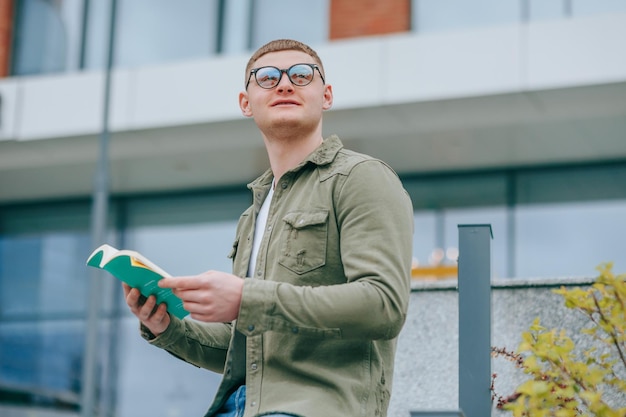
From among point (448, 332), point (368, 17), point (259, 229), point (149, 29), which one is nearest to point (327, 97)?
point (259, 229)

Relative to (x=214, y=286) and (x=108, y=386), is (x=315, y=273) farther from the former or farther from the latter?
(x=108, y=386)

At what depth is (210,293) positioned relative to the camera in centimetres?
261

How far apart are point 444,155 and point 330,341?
12.2 metres

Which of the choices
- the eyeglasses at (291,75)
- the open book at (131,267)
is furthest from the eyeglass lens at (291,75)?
the open book at (131,267)

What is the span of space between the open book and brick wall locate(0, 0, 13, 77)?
14170 millimetres

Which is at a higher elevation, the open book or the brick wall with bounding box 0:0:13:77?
the brick wall with bounding box 0:0:13:77

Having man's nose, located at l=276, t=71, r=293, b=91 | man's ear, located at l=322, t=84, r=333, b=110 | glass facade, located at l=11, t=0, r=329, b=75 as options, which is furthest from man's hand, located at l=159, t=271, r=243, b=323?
glass facade, located at l=11, t=0, r=329, b=75

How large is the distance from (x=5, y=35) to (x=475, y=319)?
14.2m

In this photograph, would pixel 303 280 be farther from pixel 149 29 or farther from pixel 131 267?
pixel 149 29

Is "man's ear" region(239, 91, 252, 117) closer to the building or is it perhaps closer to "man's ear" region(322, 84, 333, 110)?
"man's ear" region(322, 84, 333, 110)

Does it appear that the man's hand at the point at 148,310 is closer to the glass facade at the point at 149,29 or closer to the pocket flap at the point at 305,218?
the pocket flap at the point at 305,218

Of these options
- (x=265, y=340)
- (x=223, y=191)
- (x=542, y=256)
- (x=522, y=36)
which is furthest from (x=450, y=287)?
(x=223, y=191)

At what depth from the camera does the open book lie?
2715 millimetres

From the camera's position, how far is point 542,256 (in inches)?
572
